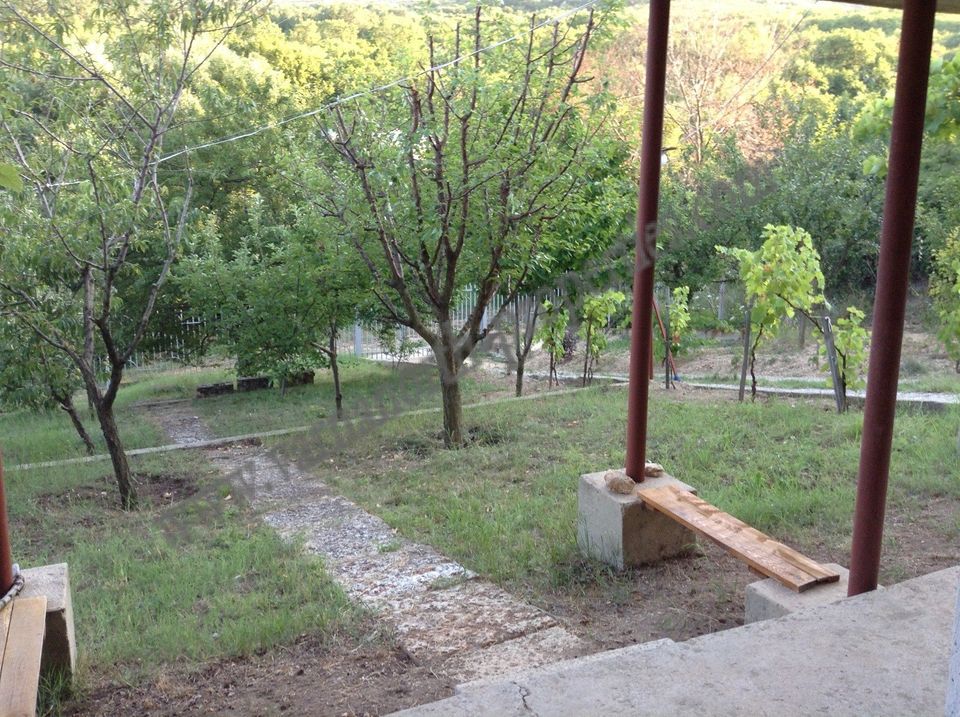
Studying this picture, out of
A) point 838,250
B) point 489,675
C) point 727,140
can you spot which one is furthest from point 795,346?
point 489,675

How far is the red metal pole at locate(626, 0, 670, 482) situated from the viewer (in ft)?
11.3

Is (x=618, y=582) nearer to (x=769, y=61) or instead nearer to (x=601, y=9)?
(x=601, y=9)

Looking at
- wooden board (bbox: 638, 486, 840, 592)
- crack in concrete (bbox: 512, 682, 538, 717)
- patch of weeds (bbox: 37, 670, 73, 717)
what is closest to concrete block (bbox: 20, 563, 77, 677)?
patch of weeds (bbox: 37, 670, 73, 717)

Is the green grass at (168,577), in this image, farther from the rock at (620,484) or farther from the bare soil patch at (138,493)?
the rock at (620,484)

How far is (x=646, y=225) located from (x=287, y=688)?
7.45 feet

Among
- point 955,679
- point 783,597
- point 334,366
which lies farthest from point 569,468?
point 955,679

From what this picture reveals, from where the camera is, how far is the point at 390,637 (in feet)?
10.5

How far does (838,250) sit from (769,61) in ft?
31.3

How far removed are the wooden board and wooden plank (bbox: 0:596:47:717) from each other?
2.20 metres

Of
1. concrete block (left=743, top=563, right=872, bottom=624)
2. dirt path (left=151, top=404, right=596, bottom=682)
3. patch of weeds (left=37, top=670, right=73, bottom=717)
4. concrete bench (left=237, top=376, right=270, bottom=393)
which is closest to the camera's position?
concrete block (left=743, top=563, right=872, bottom=624)

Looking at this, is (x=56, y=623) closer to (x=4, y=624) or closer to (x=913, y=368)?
(x=4, y=624)

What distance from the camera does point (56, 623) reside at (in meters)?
2.75

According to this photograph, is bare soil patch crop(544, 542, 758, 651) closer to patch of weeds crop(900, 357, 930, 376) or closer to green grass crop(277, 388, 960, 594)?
green grass crop(277, 388, 960, 594)

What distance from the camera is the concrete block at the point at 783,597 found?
261cm
